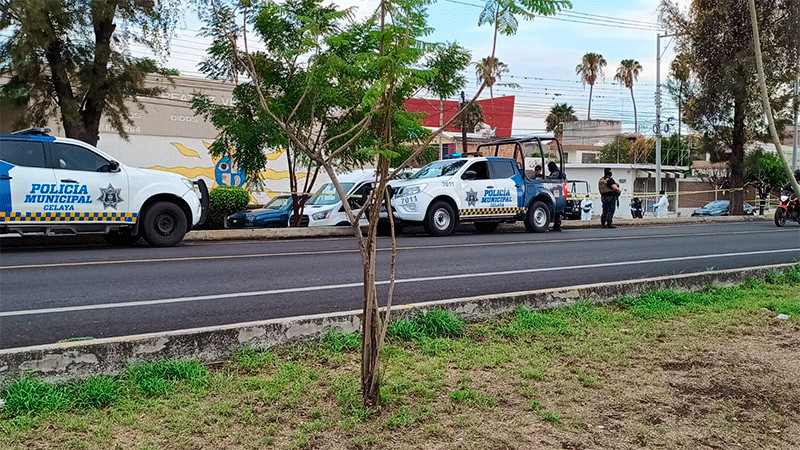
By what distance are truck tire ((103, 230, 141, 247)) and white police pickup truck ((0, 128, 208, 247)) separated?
77 millimetres

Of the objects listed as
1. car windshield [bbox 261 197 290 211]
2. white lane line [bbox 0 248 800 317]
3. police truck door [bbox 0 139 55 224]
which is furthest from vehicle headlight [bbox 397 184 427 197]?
police truck door [bbox 0 139 55 224]

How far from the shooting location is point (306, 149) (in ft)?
12.8

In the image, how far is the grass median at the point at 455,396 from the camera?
3754 millimetres

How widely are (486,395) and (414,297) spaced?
2990 mm

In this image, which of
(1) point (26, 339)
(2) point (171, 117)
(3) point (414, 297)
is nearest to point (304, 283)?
(3) point (414, 297)

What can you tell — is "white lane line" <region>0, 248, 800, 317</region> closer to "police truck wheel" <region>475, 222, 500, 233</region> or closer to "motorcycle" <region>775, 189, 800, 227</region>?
"police truck wheel" <region>475, 222, 500, 233</region>

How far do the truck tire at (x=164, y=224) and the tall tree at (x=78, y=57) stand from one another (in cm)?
622

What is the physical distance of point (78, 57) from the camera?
17516 mm

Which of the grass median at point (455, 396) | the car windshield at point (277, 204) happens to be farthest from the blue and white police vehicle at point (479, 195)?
the grass median at point (455, 396)

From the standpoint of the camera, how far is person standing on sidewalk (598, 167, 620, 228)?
65.8 ft

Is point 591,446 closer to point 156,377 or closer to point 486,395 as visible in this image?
point 486,395

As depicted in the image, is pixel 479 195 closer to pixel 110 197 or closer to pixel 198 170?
pixel 110 197

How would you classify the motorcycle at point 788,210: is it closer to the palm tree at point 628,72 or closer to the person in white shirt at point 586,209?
the person in white shirt at point 586,209

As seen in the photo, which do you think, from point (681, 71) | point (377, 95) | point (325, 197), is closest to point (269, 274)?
point (377, 95)
